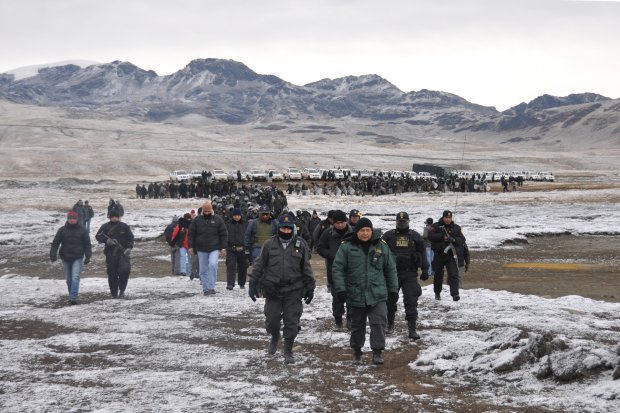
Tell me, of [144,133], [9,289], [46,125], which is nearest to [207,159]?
[144,133]

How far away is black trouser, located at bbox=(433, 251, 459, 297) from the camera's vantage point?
1157 cm

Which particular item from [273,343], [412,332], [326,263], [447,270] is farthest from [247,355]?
[447,270]

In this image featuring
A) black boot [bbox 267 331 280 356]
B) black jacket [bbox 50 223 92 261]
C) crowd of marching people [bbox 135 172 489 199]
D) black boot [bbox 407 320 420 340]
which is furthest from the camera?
crowd of marching people [bbox 135 172 489 199]

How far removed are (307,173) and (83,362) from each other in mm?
65567

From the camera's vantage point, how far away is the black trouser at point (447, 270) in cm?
1157

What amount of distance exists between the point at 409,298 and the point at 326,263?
1.84 m

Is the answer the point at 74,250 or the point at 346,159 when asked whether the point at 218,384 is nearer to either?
the point at 74,250

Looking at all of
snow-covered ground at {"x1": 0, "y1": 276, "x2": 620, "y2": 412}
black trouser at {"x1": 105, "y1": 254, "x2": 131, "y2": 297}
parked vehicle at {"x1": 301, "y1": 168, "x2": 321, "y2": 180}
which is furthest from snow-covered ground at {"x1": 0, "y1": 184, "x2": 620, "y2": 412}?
parked vehicle at {"x1": 301, "y1": 168, "x2": 321, "y2": 180}

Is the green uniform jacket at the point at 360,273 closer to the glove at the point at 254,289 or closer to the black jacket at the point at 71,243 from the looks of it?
the glove at the point at 254,289

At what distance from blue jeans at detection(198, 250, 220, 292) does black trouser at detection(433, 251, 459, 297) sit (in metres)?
4.09

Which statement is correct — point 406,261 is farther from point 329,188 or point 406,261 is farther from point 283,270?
point 329,188

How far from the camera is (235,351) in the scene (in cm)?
843

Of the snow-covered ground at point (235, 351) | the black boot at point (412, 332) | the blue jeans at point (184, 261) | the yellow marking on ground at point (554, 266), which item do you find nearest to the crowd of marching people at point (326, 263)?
the black boot at point (412, 332)

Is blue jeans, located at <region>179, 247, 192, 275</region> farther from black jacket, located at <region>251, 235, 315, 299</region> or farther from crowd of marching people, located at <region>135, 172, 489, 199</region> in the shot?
crowd of marching people, located at <region>135, 172, 489, 199</region>
